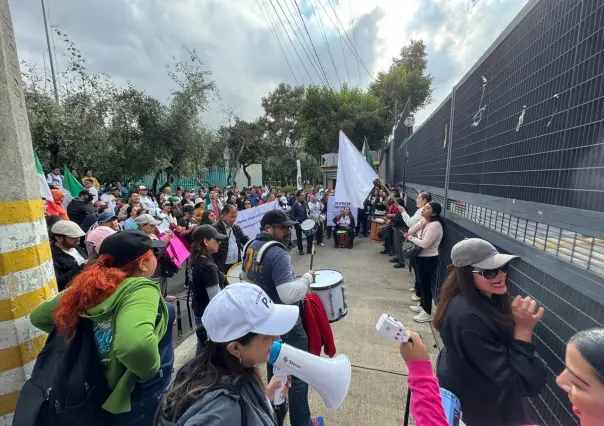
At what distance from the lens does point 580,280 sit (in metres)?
1.65

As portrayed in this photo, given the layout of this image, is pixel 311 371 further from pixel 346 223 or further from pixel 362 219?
pixel 362 219

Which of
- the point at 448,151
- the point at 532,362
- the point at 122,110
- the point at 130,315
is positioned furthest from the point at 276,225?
the point at 122,110

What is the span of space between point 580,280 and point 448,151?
364cm

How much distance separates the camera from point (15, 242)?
1.96 meters

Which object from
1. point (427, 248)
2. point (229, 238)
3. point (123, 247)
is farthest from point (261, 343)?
point (427, 248)

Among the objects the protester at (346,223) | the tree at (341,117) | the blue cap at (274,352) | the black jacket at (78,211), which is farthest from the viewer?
the tree at (341,117)

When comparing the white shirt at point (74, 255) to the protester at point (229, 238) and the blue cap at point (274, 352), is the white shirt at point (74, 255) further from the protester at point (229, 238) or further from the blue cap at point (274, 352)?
the blue cap at point (274, 352)

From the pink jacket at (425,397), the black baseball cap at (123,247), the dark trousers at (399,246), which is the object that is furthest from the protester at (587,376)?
the dark trousers at (399,246)

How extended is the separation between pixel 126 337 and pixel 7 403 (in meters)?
1.40

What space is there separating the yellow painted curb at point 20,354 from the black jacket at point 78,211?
5.54 meters

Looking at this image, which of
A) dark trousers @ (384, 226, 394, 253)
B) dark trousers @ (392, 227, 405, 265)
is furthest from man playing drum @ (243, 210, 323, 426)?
dark trousers @ (384, 226, 394, 253)

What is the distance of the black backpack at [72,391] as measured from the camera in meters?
1.52

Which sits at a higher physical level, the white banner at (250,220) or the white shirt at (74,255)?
the white shirt at (74,255)

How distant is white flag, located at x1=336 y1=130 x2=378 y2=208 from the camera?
555 cm
